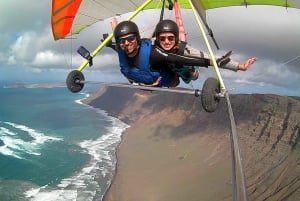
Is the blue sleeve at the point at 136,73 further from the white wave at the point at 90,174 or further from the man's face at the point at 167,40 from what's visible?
the white wave at the point at 90,174

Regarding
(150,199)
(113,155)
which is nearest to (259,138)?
(150,199)

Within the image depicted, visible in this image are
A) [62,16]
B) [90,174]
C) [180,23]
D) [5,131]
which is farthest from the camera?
[5,131]

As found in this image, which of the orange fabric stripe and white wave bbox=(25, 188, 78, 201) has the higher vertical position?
the orange fabric stripe

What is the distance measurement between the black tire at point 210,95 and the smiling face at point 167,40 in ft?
5.26

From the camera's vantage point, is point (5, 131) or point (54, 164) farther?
point (5, 131)

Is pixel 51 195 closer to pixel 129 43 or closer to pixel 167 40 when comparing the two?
pixel 129 43

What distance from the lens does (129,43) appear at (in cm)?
738

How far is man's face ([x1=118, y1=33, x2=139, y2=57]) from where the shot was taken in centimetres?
730

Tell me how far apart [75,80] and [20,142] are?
537 feet

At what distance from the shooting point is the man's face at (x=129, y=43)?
7297 millimetres

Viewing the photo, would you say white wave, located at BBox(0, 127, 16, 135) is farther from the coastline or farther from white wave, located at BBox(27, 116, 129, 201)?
the coastline

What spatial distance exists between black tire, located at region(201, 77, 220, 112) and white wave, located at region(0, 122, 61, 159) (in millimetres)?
148982

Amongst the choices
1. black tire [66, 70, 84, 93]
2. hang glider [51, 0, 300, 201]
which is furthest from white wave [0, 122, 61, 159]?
black tire [66, 70, 84, 93]

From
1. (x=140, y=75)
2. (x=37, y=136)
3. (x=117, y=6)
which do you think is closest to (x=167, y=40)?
(x=140, y=75)
